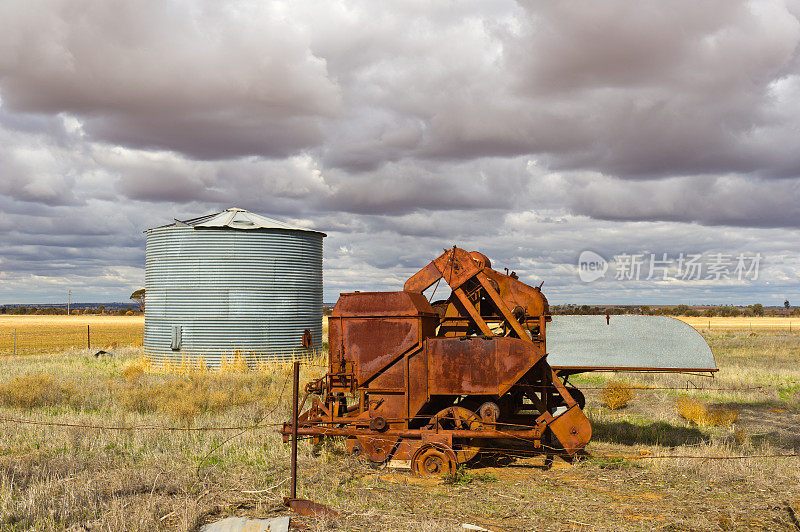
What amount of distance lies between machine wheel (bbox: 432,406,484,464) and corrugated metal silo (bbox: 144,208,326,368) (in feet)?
43.2

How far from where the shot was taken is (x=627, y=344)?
1148 centimetres

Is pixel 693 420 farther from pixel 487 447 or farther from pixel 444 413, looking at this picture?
pixel 444 413

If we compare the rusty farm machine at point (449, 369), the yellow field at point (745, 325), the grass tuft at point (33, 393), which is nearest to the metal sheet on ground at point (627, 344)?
the rusty farm machine at point (449, 369)

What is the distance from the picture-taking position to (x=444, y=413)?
32.2 feet

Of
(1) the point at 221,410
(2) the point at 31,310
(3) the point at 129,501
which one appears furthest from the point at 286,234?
(2) the point at 31,310

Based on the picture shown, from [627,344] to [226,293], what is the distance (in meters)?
14.7

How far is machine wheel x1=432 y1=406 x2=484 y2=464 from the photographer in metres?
9.66

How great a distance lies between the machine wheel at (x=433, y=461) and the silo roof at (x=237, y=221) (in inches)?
579


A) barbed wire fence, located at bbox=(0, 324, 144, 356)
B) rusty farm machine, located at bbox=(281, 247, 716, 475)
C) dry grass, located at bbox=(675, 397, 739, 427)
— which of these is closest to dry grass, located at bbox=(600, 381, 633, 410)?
dry grass, located at bbox=(675, 397, 739, 427)

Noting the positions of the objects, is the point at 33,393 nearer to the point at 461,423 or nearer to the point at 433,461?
the point at 433,461

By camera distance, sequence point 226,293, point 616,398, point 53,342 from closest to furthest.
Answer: point 616,398 < point 226,293 < point 53,342

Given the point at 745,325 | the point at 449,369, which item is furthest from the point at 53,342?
the point at 745,325

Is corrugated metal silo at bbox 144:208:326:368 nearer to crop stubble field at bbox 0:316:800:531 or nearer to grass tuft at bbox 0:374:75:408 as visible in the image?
grass tuft at bbox 0:374:75:408

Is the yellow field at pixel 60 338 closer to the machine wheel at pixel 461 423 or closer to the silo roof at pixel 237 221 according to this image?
the silo roof at pixel 237 221
